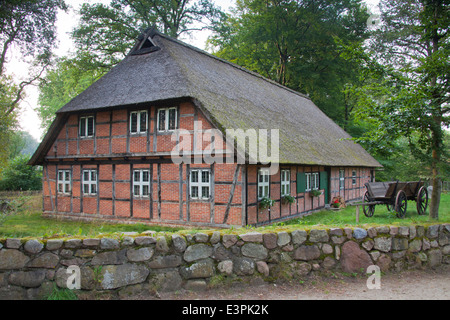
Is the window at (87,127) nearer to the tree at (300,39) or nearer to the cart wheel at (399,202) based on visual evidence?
the cart wheel at (399,202)

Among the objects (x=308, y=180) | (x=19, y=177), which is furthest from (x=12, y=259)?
(x=19, y=177)

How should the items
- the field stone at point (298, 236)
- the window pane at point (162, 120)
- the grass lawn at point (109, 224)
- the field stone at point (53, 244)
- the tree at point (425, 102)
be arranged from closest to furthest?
1. the field stone at point (53, 244)
2. the field stone at point (298, 236)
3. the tree at point (425, 102)
4. the grass lawn at point (109, 224)
5. the window pane at point (162, 120)

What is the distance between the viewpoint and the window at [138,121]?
14578 millimetres

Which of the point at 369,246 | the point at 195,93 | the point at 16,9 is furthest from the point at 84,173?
the point at 369,246

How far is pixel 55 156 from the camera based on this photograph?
56.4ft

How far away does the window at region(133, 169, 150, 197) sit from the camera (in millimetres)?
14512

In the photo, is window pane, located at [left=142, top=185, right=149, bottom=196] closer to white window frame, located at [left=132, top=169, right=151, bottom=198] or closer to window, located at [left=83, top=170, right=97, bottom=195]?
white window frame, located at [left=132, top=169, right=151, bottom=198]

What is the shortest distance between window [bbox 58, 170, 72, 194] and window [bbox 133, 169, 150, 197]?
4.05 m

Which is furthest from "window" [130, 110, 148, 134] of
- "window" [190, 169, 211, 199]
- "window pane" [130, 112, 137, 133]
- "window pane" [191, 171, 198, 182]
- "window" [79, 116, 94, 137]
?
"window" [190, 169, 211, 199]

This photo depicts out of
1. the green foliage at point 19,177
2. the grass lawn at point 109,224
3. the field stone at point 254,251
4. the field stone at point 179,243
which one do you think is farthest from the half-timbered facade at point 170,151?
the green foliage at point 19,177

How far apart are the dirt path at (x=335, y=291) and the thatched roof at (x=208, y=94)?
23.2 feet

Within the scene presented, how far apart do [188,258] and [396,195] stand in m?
11.1

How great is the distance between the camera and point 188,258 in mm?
5285

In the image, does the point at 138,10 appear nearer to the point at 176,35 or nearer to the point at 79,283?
the point at 176,35
